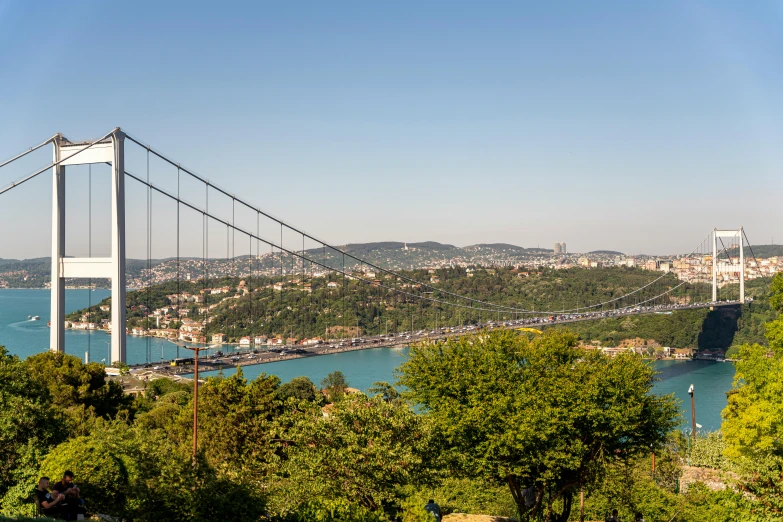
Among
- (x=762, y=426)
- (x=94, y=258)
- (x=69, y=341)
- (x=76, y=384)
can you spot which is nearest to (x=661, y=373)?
(x=762, y=426)

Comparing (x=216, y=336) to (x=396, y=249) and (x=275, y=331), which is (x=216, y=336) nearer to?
(x=275, y=331)

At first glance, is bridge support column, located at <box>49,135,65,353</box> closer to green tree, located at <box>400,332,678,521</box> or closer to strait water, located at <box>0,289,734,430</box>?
green tree, located at <box>400,332,678,521</box>

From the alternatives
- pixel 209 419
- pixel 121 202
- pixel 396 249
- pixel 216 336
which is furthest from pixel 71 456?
pixel 396 249

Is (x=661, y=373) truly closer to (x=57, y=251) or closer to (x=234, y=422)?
(x=57, y=251)

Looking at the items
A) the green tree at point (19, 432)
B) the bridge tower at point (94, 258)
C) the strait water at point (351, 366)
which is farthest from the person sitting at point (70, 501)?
the strait water at point (351, 366)

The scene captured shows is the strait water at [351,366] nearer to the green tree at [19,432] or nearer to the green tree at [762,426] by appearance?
the green tree at [762,426]
